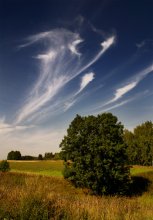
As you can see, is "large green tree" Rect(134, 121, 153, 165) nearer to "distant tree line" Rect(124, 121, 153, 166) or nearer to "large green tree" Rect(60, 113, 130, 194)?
"distant tree line" Rect(124, 121, 153, 166)

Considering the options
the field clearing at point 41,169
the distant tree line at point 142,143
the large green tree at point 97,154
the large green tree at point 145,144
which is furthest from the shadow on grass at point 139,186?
the large green tree at point 145,144

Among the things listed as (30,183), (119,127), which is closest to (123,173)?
(119,127)

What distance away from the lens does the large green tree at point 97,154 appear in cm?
3459

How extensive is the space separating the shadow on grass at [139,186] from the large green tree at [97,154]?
144 inches

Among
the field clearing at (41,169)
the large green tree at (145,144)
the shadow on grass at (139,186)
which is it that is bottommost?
the shadow on grass at (139,186)

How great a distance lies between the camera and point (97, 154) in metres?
35.1

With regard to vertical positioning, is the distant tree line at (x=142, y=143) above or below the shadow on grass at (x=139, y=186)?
above

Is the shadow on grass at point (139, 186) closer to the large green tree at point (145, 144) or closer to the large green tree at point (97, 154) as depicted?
the large green tree at point (97, 154)

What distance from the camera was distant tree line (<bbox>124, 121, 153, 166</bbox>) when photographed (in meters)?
81.6

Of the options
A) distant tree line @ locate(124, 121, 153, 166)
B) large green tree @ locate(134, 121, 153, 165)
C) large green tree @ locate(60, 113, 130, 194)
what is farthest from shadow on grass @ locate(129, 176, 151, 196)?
large green tree @ locate(134, 121, 153, 165)

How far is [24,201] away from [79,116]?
Result: 95.9 ft

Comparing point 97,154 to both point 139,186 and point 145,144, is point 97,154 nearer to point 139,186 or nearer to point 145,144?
point 139,186

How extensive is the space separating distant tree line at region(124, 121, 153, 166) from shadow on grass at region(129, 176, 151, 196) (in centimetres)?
3177

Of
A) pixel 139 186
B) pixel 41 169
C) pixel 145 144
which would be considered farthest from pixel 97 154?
pixel 145 144
